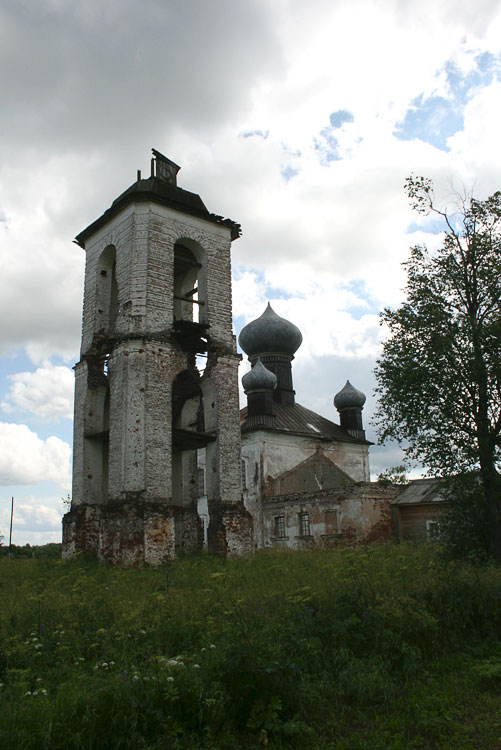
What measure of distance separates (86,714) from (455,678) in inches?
170

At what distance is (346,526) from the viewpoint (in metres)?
24.4

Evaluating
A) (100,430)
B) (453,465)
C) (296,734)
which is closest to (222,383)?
(100,430)

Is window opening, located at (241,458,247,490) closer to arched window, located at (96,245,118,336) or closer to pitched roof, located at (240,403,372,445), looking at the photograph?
pitched roof, located at (240,403,372,445)

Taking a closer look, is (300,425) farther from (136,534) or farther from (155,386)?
(136,534)

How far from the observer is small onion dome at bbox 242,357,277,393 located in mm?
31719

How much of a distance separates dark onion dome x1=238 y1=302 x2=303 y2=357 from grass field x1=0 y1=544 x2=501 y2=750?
25.4 metres

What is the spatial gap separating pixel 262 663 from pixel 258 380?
85.6 feet

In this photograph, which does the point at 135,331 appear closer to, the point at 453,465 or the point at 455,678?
the point at 453,465

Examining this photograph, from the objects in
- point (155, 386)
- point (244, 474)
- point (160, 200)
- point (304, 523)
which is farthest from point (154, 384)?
point (244, 474)

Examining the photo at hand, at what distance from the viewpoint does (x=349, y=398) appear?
36.0 meters

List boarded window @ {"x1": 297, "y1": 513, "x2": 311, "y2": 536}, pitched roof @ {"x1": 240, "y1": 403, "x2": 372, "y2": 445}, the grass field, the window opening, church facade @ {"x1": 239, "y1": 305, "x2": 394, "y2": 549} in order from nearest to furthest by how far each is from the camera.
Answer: the grass field
church facade @ {"x1": 239, "y1": 305, "x2": 394, "y2": 549}
boarded window @ {"x1": 297, "y1": 513, "x2": 311, "y2": 536}
the window opening
pitched roof @ {"x1": 240, "y1": 403, "x2": 372, "y2": 445}

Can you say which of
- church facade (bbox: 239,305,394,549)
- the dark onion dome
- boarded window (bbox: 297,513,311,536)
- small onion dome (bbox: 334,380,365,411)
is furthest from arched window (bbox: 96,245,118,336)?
small onion dome (bbox: 334,380,365,411)

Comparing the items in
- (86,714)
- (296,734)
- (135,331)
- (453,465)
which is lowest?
(296,734)

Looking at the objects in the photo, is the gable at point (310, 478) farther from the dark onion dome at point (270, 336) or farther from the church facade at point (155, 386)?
the church facade at point (155, 386)
